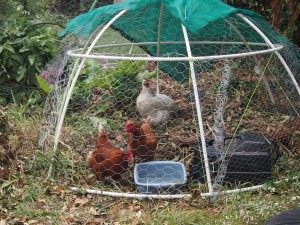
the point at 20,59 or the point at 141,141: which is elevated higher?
the point at 20,59

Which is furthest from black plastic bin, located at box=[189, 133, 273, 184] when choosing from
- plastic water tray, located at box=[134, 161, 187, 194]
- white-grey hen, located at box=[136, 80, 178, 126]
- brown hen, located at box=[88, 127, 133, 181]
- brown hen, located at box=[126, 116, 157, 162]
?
white-grey hen, located at box=[136, 80, 178, 126]

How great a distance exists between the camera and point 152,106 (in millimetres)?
5191

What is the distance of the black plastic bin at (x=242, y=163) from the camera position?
422 centimetres

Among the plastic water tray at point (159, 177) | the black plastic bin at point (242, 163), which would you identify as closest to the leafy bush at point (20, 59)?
the plastic water tray at point (159, 177)

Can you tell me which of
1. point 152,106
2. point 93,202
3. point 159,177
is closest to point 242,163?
point 159,177

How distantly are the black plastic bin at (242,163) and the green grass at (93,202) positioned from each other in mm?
139

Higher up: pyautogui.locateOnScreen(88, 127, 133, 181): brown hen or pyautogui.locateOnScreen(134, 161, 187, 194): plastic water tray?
pyautogui.locateOnScreen(88, 127, 133, 181): brown hen

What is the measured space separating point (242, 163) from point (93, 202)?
3.68 ft

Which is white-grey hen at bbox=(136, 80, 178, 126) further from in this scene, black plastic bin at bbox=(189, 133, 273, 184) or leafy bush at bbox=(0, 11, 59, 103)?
leafy bush at bbox=(0, 11, 59, 103)

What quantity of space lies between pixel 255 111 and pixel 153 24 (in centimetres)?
130

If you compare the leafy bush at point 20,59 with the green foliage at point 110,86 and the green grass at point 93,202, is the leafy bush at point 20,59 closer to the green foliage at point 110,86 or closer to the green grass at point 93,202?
the green foliage at point 110,86

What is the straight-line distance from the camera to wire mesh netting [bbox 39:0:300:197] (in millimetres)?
4254

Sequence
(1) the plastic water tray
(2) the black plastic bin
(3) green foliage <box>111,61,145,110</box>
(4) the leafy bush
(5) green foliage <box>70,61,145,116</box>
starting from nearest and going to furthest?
(1) the plastic water tray, (2) the black plastic bin, (5) green foliage <box>70,61,145,116</box>, (3) green foliage <box>111,61,145,110</box>, (4) the leafy bush

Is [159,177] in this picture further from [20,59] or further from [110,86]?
[20,59]
